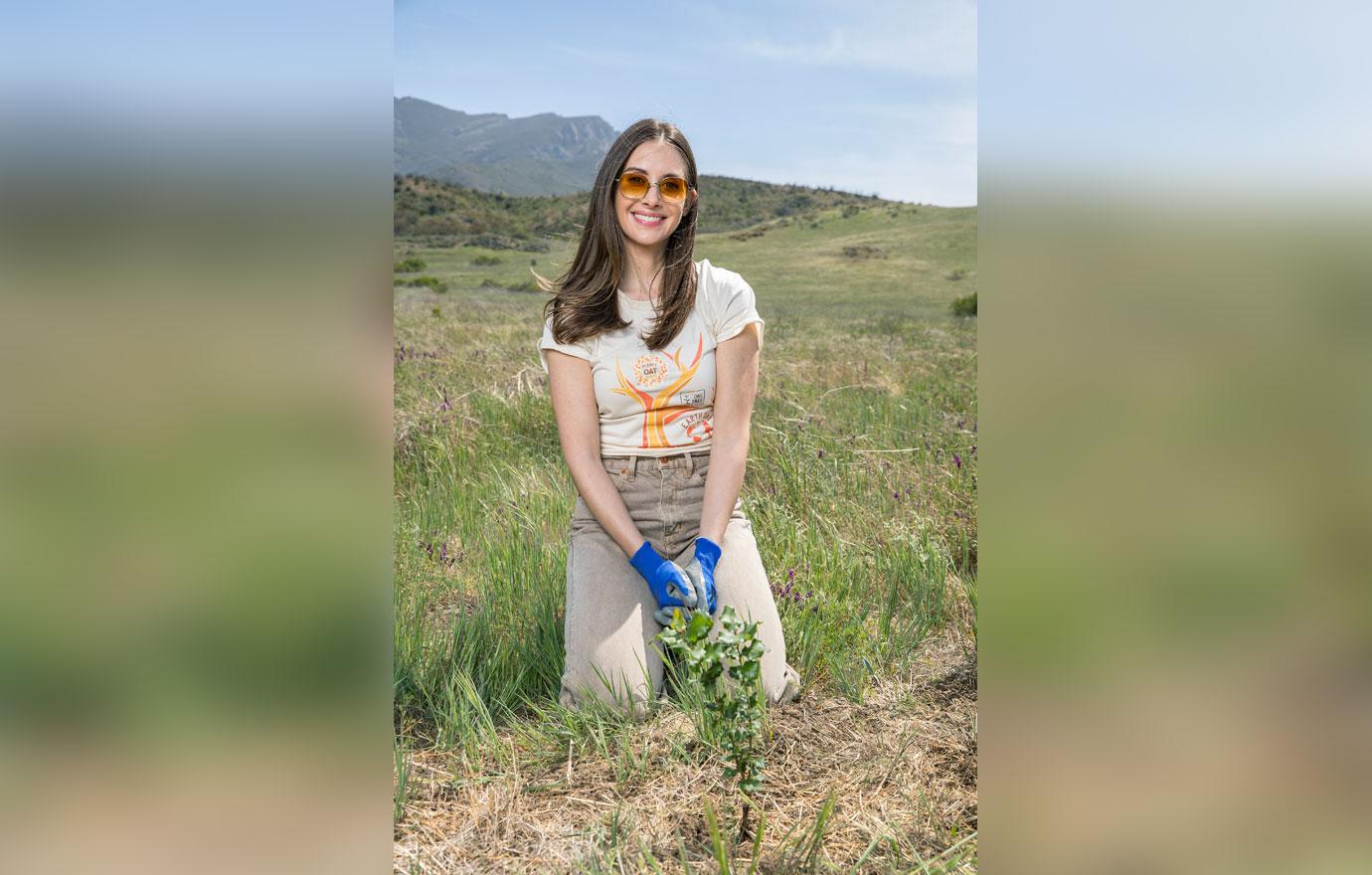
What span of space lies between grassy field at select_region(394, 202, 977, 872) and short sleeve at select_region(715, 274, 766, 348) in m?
0.60

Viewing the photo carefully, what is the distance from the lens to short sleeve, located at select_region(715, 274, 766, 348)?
269 centimetres

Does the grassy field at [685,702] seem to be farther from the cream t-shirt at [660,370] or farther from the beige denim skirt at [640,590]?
the cream t-shirt at [660,370]

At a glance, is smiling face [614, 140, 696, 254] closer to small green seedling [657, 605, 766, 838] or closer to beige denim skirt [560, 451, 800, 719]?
beige denim skirt [560, 451, 800, 719]

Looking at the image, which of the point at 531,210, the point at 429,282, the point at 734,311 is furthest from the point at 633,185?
the point at 531,210

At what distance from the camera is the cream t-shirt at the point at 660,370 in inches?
106

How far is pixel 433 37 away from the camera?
136ft

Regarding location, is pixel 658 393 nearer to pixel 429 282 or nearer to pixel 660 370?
pixel 660 370

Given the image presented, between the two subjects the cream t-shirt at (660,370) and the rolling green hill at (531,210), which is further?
the rolling green hill at (531,210)

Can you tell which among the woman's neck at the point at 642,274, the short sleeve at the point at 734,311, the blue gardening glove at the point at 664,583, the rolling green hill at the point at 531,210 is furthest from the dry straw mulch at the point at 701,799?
the rolling green hill at the point at 531,210

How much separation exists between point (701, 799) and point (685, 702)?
29 centimetres

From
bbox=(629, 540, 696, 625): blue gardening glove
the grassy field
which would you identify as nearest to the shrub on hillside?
the grassy field

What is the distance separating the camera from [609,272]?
271 cm
